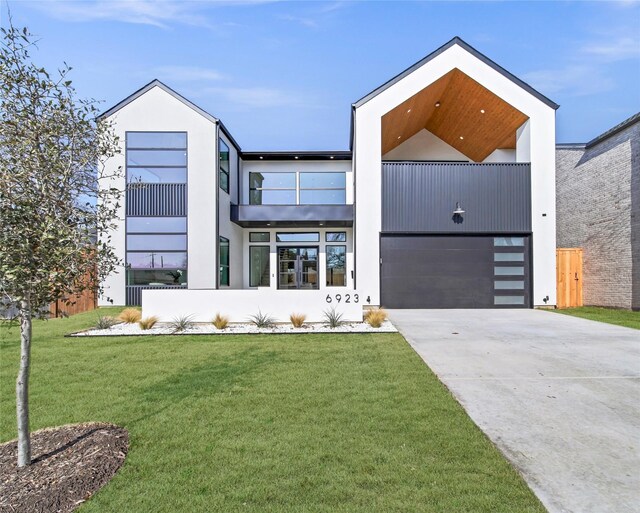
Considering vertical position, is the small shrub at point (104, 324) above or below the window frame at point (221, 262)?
below

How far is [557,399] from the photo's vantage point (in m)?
Result: 3.83

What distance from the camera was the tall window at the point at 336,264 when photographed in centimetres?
1664

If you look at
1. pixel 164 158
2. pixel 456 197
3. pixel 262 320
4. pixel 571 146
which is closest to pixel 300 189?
pixel 164 158

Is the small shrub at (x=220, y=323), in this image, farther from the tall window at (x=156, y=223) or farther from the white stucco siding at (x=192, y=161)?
the tall window at (x=156, y=223)

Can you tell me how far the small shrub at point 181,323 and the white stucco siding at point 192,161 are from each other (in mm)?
4183

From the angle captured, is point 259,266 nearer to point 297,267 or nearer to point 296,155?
point 297,267

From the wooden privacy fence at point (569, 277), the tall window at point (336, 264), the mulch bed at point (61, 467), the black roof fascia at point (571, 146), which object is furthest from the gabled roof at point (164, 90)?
the black roof fascia at point (571, 146)

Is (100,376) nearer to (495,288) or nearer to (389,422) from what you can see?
(389,422)

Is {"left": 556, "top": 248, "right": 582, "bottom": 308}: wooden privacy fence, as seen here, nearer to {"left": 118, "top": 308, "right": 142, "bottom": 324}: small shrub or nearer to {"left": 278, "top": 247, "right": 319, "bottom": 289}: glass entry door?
{"left": 278, "top": 247, "right": 319, "bottom": 289}: glass entry door

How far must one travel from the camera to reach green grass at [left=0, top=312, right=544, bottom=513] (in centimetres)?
215

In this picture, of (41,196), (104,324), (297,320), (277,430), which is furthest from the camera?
(104,324)

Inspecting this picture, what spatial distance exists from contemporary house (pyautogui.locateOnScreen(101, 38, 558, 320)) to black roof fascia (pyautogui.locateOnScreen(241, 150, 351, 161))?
4.45 feet

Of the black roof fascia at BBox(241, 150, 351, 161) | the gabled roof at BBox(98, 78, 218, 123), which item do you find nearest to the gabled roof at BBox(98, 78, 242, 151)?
the gabled roof at BBox(98, 78, 218, 123)

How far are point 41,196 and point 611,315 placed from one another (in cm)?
1421
